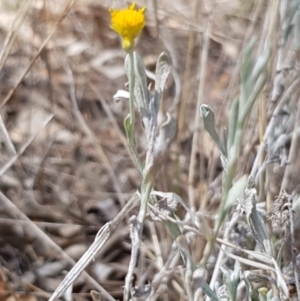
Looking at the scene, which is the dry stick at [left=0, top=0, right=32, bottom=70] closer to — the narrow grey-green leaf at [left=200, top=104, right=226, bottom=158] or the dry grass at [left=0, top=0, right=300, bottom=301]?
the dry grass at [left=0, top=0, right=300, bottom=301]

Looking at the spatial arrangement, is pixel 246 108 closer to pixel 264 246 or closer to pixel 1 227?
pixel 264 246

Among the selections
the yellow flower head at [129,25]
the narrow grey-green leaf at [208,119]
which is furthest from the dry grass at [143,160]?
the yellow flower head at [129,25]

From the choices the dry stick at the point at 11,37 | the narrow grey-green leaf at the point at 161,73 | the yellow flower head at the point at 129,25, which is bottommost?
the dry stick at the point at 11,37

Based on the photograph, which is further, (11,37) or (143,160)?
(143,160)

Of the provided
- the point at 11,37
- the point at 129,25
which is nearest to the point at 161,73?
the point at 129,25

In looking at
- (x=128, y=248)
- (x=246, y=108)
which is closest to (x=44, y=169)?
(x=128, y=248)

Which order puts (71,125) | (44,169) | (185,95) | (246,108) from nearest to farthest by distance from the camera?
(246,108)
(185,95)
(44,169)
(71,125)

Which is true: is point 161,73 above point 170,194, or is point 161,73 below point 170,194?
above

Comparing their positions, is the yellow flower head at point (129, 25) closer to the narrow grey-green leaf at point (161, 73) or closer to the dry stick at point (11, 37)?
the narrow grey-green leaf at point (161, 73)

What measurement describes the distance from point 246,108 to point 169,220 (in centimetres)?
19

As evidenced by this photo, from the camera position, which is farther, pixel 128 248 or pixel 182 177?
pixel 182 177

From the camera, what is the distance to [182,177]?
4.26 feet

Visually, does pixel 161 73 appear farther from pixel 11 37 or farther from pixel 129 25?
pixel 11 37

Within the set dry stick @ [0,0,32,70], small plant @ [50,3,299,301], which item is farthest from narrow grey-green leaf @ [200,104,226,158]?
dry stick @ [0,0,32,70]
